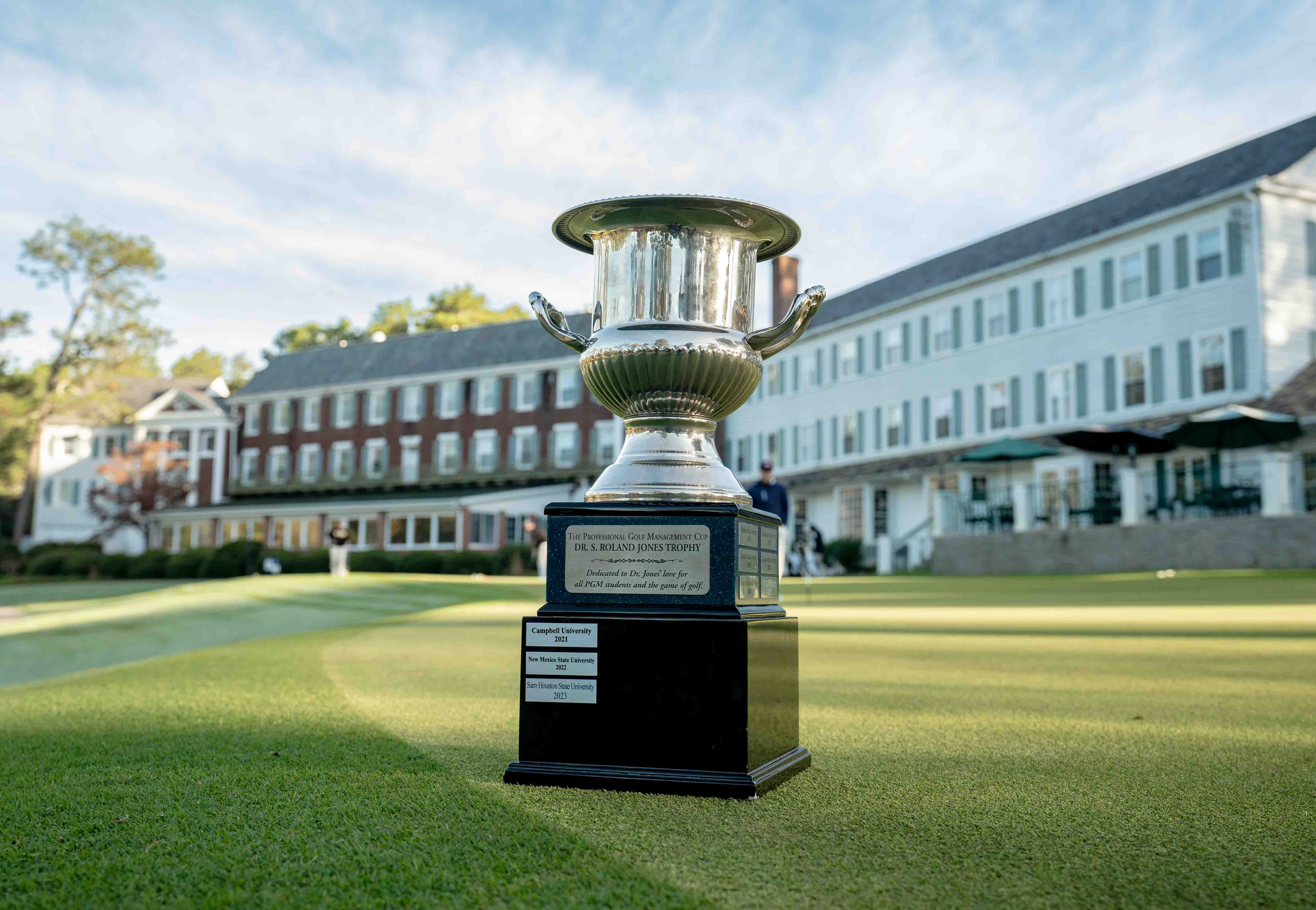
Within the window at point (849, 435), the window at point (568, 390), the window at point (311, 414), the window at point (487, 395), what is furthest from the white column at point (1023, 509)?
the window at point (311, 414)

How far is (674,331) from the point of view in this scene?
3873mm

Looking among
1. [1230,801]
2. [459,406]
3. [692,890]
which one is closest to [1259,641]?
[1230,801]

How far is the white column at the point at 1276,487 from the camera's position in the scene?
21391mm

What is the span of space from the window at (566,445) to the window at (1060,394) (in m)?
23.5

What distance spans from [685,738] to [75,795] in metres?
1.82

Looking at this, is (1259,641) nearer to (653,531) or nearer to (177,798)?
(653,531)

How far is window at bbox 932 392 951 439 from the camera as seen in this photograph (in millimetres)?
35969

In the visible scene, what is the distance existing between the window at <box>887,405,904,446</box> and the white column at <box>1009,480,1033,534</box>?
10.7 m

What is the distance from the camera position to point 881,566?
3269cm

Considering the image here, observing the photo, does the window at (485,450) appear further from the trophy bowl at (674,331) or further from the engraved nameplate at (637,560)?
the engraved nameplate at (637,560)

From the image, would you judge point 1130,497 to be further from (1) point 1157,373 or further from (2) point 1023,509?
(1) point 1157,373

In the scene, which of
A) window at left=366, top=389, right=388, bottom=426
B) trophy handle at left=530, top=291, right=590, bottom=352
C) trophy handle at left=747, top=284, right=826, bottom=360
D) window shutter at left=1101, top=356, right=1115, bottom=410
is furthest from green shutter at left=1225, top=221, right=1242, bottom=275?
window at left=366, top=389, right=388, bottom=426

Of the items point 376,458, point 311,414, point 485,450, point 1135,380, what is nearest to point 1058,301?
point 1135,380

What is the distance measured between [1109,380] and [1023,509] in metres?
5.39
